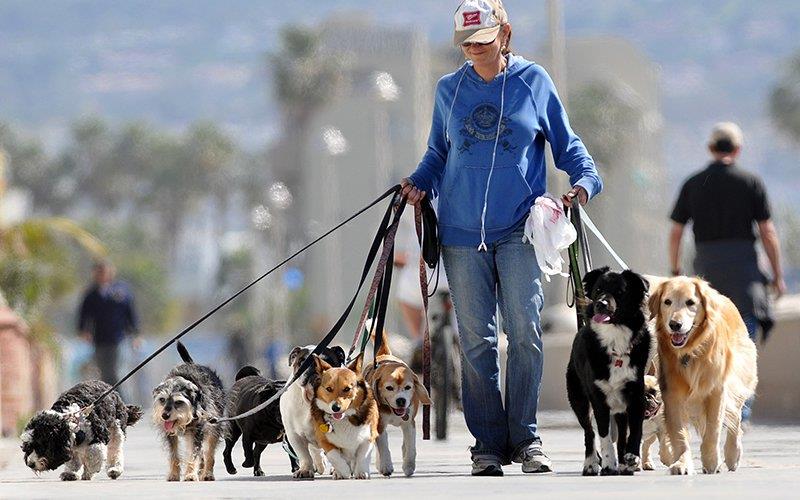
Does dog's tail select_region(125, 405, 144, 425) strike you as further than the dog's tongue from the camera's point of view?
Yes

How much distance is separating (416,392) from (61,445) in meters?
1.92

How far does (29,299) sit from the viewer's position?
2505 cm

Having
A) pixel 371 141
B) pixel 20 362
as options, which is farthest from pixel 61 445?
pixel 371 141

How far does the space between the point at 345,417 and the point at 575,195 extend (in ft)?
5.06

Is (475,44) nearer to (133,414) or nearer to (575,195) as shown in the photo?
(575,195)

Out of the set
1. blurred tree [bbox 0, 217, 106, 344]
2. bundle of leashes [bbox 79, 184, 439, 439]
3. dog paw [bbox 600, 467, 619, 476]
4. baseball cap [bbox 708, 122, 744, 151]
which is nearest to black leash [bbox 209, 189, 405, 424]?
bundle of leashes [bbox 79, 184, 439, 439]

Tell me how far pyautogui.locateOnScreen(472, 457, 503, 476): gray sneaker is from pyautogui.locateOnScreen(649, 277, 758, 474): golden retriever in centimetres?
85

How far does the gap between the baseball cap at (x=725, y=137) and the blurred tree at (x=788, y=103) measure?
393 ft

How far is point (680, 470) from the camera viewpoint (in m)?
9.32

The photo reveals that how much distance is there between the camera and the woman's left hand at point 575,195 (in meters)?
9.81

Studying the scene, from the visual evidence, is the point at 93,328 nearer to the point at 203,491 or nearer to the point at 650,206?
the point at 203,491

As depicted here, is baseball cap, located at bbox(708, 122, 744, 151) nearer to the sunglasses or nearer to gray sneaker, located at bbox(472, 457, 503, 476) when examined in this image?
the sunglasses

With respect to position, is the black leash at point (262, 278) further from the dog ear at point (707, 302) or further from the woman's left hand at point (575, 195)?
the dog ear at point (707, 302)

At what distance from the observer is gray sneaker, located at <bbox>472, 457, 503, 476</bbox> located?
9.76 m
